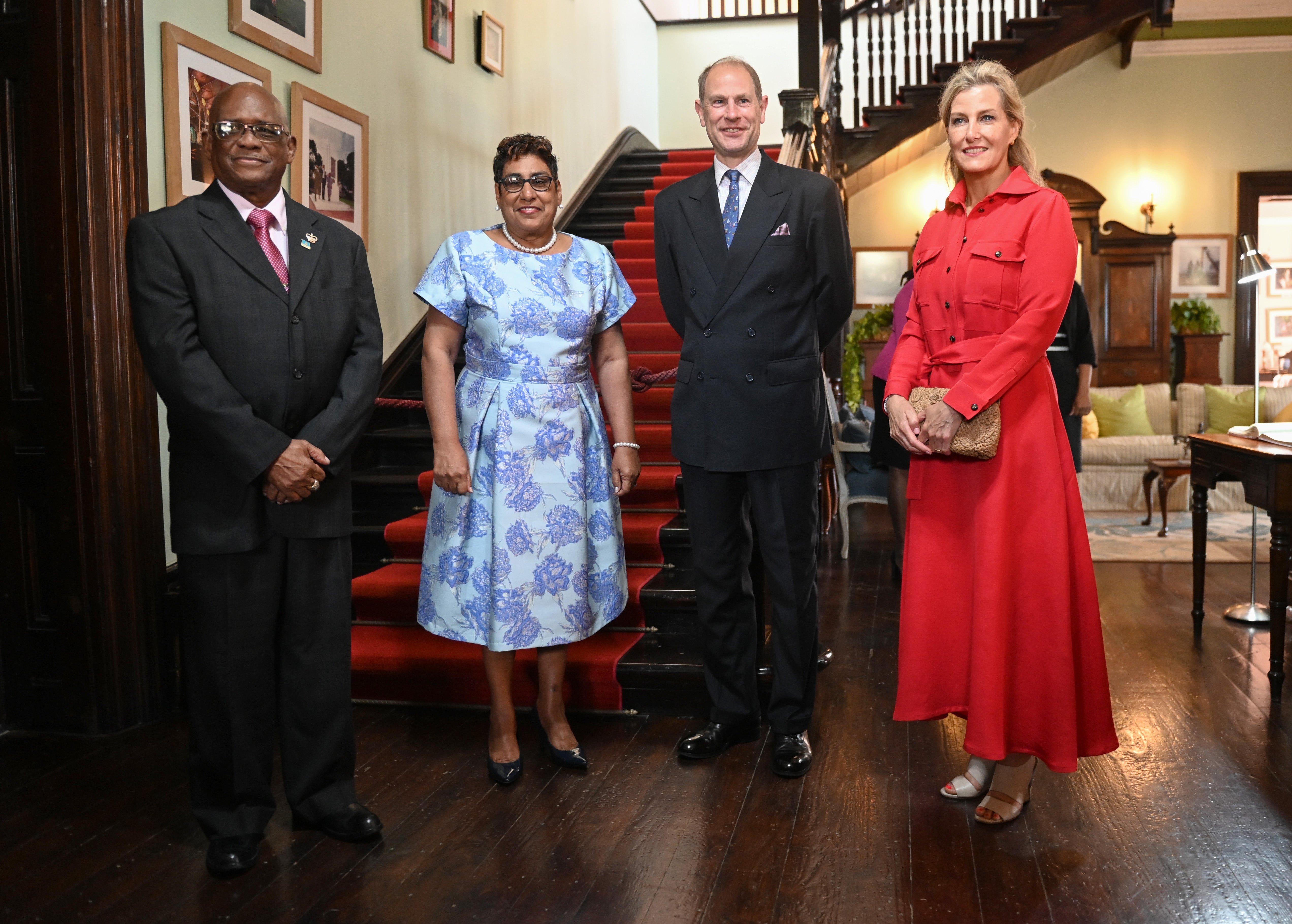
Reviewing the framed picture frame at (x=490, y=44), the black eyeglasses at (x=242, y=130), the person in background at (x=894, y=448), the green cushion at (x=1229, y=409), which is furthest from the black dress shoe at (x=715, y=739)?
the green cushion at (x=1229, y=409)

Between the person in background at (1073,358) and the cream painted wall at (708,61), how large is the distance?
5921 millimetres

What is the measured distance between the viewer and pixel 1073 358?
4.00 m

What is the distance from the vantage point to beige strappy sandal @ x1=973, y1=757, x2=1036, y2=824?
93.4 inches

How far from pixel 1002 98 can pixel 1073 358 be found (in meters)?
2.03

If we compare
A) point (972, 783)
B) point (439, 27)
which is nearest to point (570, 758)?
point (972, 783)

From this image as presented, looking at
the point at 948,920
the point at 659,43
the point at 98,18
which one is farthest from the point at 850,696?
the point at 659,43

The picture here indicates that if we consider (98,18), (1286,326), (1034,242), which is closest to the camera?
(1034,242)

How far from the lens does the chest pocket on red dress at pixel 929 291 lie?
235 centimetres

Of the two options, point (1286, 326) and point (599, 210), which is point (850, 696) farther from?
point (1286, 326)

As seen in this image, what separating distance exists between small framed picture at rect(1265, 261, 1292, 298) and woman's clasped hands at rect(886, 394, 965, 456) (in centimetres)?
1118

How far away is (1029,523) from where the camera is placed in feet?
7.45

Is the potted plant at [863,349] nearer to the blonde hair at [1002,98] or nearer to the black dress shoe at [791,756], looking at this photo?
the black dress shoe at [791,756]

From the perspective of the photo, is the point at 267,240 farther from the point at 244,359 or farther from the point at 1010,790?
the point at 1010,790

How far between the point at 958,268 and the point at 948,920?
134 cm
